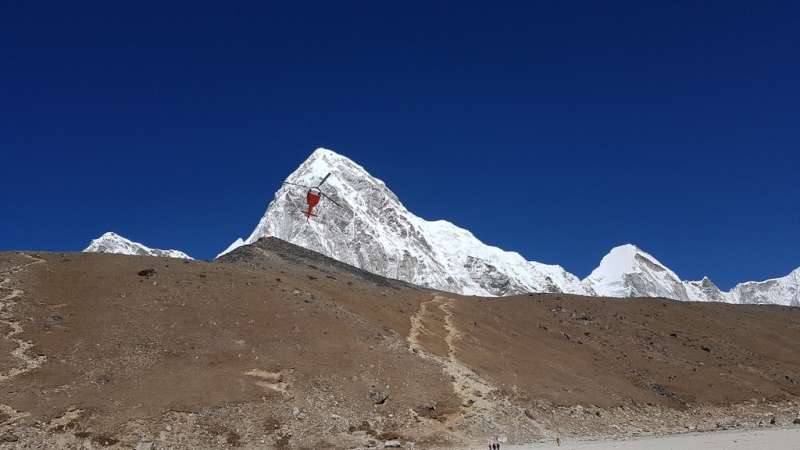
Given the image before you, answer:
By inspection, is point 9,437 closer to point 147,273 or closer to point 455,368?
point 147,273

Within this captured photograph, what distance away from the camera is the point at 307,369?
140 feet

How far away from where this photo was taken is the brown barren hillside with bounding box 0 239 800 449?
115ft

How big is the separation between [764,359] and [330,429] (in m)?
62.4

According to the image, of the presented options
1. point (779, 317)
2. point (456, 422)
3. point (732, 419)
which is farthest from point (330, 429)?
point (779, 317)

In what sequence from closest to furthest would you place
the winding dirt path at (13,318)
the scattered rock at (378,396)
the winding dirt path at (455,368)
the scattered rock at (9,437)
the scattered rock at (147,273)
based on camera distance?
1. the scattered rock at (9,437)
2. the winding dirt path at (13,318)
3. the scattered rock at (378,396)
4. the winding dirt path at (455,368)
5. the scattered rock at (147,273)

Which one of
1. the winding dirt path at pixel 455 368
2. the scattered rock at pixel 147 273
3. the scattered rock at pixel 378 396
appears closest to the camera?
the scattered rock at pixel 378 396

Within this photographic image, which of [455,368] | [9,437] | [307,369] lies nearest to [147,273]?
[307,369]

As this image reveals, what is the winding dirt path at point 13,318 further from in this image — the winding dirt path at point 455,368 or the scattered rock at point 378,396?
the winding dirt path at point 455,368

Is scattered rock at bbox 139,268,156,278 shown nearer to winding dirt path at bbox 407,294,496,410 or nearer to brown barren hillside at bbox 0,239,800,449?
brown barren hillside at bbox 0,239,800,449

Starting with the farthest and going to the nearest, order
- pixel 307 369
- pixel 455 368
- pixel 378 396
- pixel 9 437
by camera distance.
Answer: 1. pixel 455 368
2. pixel 307 369
3. pixel 378 396
4. pixel 9 437

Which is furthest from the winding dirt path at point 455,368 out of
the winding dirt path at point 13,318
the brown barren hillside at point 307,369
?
the winding dirt path at point 13,318

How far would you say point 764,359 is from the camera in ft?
237

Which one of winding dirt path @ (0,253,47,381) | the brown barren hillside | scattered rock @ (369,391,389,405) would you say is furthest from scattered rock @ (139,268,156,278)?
scattered rock @ (369,391,389,405)

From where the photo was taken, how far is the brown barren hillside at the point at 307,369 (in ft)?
115
